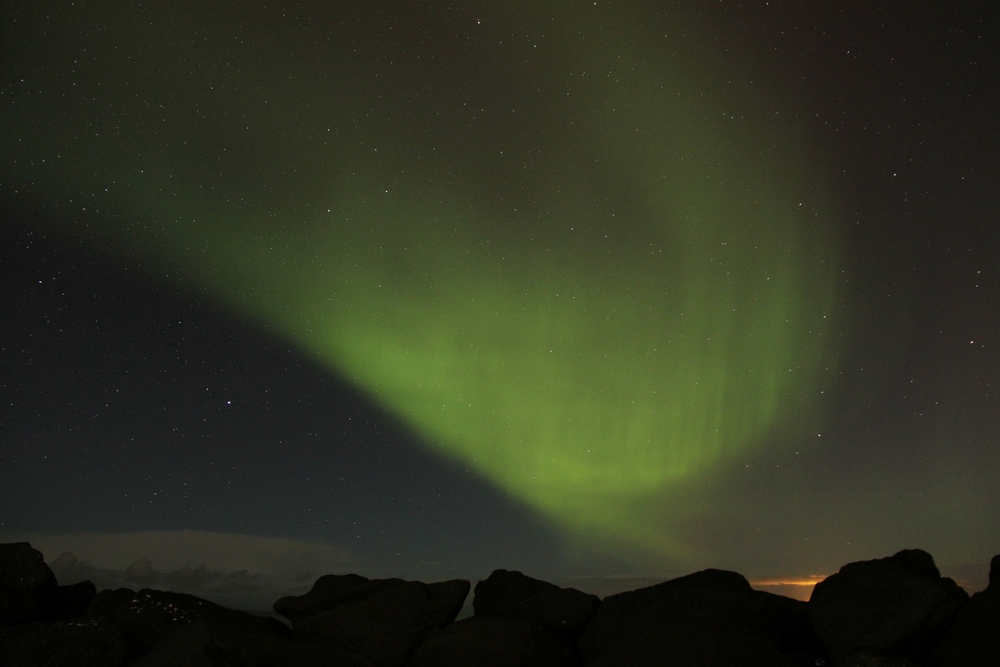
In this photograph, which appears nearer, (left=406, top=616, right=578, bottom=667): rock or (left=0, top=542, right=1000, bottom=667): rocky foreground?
(left=0, top=542, right=1000, bottom=667): rocky foreground

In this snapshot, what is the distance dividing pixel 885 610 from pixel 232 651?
5517mm

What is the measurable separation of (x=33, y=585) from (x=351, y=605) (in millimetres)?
3196

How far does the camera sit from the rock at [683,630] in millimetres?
6520

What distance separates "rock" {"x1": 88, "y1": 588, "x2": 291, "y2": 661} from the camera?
290 inches

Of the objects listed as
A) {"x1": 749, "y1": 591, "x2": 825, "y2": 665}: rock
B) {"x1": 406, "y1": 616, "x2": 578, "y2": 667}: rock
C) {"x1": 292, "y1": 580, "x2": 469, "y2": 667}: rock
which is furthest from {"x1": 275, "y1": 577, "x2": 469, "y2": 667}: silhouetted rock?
{"x1": 749, "y1": 591, "x2": 825, "y2": 665}: rock

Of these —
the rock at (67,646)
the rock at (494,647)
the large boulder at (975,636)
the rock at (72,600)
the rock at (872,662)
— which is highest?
the large boulder at (975,636)

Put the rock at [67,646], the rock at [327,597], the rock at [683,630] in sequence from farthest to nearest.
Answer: the rock at [327,597] < the rock at [67,646] < the rock at [683,630]

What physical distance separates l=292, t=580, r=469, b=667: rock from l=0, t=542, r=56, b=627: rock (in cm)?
259

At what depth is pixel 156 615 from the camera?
300 inches

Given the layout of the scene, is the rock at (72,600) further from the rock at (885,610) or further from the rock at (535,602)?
the rock at (885,610)

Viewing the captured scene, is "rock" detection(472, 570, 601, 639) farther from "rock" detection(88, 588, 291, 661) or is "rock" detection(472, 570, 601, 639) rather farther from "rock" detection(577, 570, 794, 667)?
"rock" detection(88, 588, 291, 661)

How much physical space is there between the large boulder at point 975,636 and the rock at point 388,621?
4.44m

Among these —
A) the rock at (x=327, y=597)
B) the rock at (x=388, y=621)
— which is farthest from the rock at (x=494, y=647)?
the rock at (x=327, y=597)

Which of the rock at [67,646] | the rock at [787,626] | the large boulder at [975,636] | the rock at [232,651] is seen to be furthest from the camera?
the rock at [787,626]
